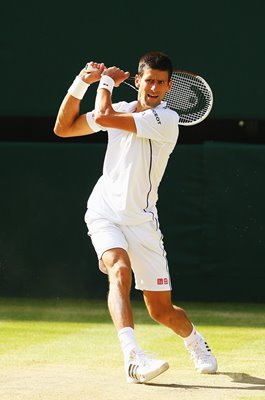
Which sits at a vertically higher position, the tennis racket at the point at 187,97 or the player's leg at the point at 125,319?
the tennis racket at the point at 187,97

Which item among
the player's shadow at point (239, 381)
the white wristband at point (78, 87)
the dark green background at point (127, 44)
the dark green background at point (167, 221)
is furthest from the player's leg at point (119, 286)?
the dark green background at point (127, 44)

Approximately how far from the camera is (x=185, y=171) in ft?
33.8

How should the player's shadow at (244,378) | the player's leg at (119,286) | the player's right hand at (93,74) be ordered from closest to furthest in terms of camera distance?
1. the player's leg at (119,286)
2. the player's shadow at (244,378)
3. the player's right hand at (93,74)

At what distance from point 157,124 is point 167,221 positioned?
4221 mm

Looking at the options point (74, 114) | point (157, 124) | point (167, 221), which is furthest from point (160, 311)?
point (167, 221)

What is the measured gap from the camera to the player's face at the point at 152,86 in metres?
6.22

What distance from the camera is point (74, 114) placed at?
21.3 ft

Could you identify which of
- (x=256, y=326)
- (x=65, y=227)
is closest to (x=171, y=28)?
(x=65, y=227)

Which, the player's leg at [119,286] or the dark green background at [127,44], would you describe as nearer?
the player's leg at [119,286]

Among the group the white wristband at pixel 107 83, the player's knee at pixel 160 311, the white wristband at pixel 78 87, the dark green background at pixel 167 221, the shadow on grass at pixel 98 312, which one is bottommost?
the shadow on grass at pixel 98 312

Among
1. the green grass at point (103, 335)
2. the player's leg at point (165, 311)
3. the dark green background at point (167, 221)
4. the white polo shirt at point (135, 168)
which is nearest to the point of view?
the white polo shirt at point (135, 168)

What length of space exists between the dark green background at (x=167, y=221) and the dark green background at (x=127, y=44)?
0.52 m

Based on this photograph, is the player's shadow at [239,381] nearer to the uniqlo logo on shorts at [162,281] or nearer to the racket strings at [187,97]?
the uniqlo logo on shorts at [162,281]

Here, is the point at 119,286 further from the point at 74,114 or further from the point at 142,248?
the point at 74,114
